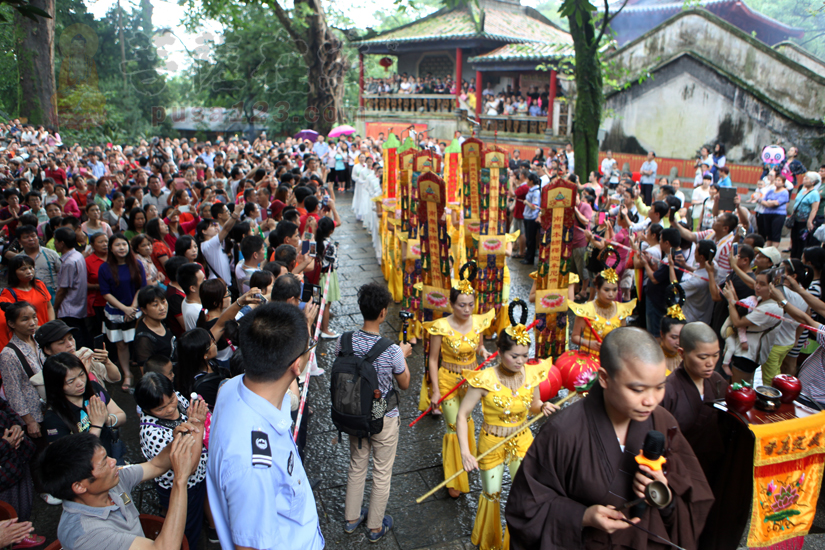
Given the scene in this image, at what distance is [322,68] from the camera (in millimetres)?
21641

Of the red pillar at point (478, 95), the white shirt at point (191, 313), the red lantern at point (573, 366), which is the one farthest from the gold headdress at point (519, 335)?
the red pillar at point (478, 95)

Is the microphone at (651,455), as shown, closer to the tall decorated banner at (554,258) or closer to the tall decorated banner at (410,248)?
the tall decorated banner at (554,258)

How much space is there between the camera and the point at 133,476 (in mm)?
2459

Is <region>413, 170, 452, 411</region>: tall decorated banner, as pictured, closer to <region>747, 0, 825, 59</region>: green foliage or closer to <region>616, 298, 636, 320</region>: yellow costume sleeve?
<region>616, 298, 636, 320</region>: yellow costume sleeve

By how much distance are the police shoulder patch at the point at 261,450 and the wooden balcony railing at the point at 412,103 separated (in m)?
20.3

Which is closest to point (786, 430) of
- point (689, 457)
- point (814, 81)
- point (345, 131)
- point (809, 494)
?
point (809, 494)

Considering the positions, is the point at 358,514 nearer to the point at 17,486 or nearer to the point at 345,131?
the point at 17,486

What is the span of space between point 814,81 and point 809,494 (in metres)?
13.2

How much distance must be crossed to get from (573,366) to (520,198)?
566 cm

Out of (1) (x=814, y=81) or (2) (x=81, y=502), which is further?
(1) (x=814, y=81)

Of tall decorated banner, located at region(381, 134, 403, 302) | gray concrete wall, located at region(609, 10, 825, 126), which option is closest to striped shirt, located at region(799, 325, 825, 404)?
tall decorated banner, located at region(381, 134, 403, 302)

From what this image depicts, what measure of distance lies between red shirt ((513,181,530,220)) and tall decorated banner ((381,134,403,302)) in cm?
218

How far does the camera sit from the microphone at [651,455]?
1950 millimetres

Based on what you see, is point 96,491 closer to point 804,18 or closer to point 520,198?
point 520,198
